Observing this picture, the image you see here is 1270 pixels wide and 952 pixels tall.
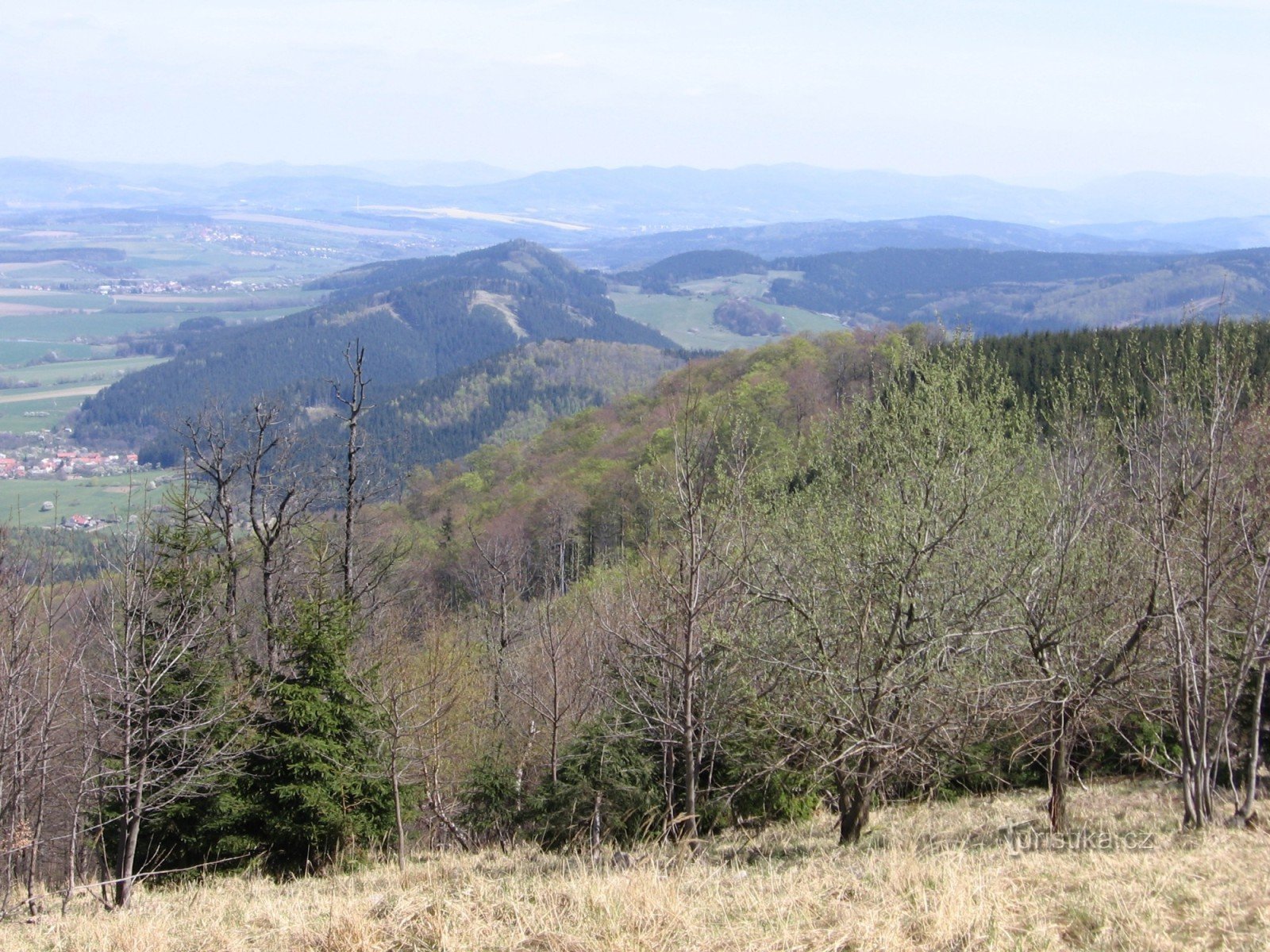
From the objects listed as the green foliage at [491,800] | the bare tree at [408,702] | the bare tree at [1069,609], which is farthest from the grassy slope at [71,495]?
the bare tree at [1069,609]

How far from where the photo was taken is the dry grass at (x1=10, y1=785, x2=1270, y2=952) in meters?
5.52

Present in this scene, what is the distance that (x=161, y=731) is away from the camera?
36.5 feet

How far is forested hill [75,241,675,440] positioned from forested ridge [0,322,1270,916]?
110m

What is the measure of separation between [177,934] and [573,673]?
14.2 meters

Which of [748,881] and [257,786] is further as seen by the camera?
[257,786]

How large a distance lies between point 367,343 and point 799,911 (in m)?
163

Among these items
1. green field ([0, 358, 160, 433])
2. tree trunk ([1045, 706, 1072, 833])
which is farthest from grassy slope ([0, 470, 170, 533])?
tree trunk ([1045, 706, 1072, 833])

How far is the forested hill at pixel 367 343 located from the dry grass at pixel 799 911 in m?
119

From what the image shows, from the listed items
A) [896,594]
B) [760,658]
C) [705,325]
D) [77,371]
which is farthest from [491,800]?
[705,325]

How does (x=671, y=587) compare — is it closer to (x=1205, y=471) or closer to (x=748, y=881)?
(x=748, y=881)

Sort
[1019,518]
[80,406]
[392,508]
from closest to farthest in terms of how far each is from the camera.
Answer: [1019,518], [392,508], [80,406]

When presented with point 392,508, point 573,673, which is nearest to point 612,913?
point 573,673

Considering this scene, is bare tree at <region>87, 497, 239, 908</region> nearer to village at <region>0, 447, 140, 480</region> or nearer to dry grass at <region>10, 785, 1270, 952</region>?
dry grass at <region>10, 785, 1270, 952</region>

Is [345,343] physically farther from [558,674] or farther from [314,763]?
[314,763]
